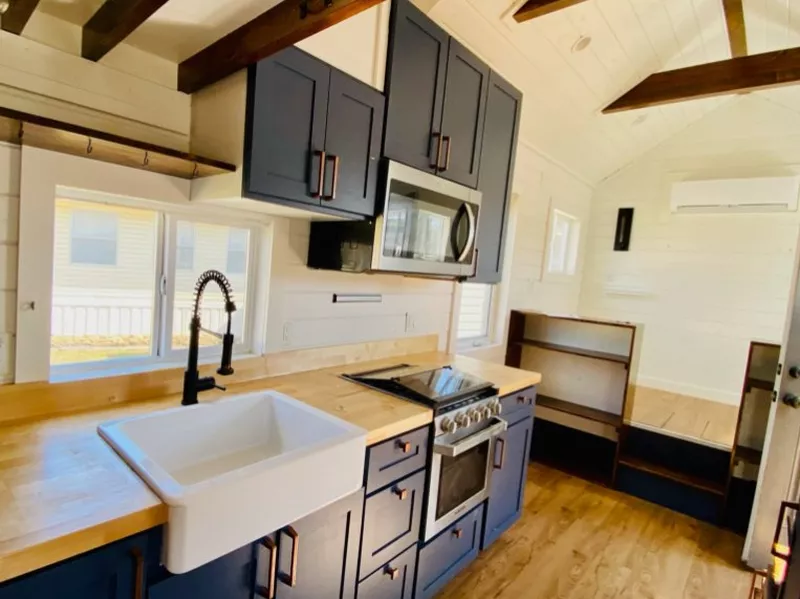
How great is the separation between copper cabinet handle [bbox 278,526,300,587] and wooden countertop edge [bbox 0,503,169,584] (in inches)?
13.8

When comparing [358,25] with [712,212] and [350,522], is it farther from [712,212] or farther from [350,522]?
[712,212]

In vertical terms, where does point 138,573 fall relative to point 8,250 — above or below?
below

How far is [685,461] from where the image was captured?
307cm

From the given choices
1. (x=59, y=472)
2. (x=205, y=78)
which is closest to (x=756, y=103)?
(x=205, y=78)

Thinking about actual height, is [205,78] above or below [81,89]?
above

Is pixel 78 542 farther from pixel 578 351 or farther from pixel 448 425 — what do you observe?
pixel 578 351

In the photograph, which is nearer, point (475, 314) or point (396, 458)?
point (396, 458)

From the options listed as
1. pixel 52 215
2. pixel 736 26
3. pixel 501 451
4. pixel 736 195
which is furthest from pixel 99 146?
pixel 736 195

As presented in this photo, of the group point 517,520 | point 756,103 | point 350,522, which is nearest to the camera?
point 350,522

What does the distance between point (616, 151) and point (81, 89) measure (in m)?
4.59

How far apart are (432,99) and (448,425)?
4.70ft

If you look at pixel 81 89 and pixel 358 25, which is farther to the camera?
pixel 358 25

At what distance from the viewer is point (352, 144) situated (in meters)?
1.63

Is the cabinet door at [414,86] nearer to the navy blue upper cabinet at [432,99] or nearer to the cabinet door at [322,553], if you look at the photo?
the navy blue upper cabinet at [432,99]
